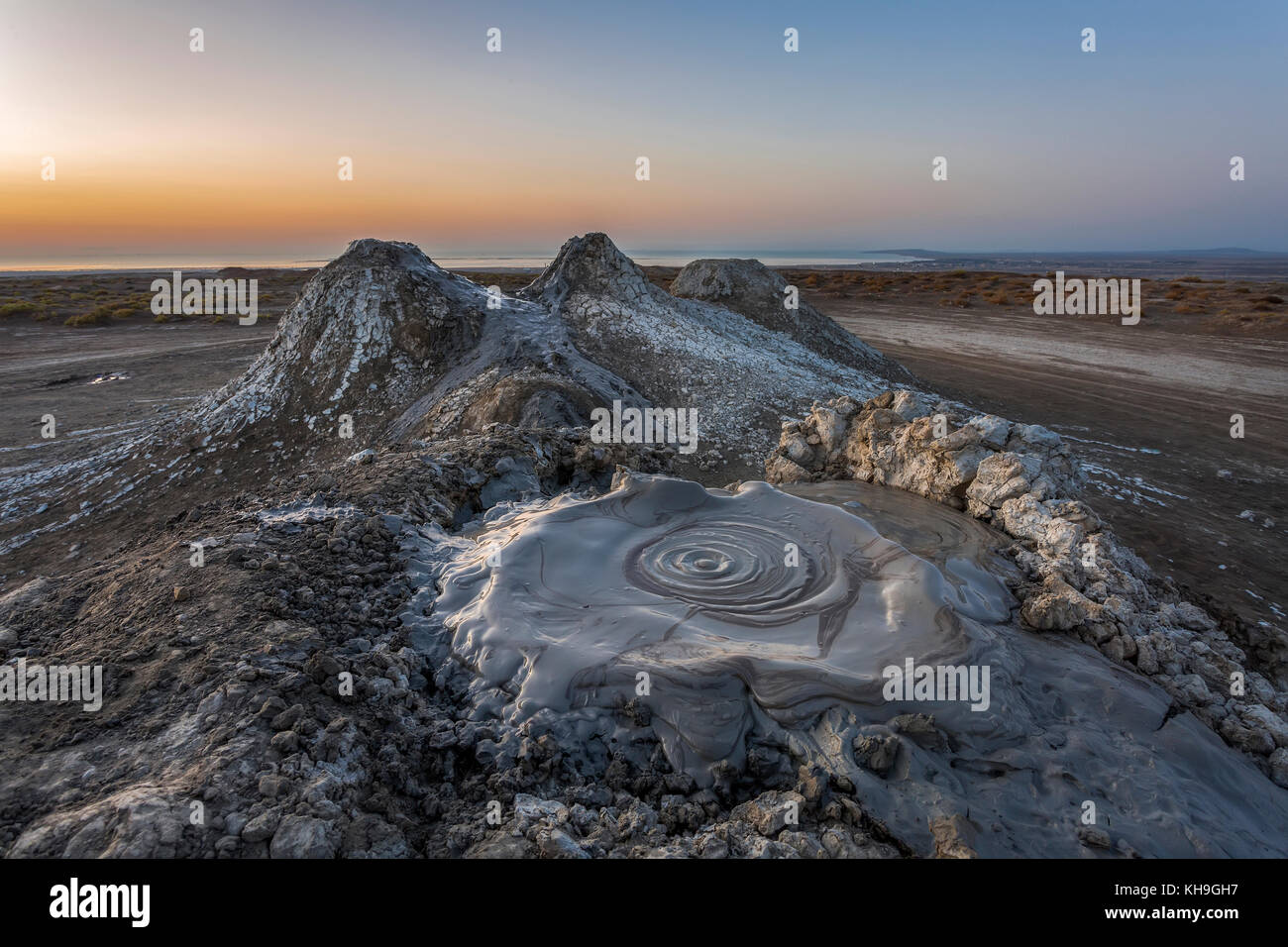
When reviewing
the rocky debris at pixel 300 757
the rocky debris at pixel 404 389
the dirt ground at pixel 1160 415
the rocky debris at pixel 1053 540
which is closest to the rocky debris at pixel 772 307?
the dirt ground at pixel 1160 415

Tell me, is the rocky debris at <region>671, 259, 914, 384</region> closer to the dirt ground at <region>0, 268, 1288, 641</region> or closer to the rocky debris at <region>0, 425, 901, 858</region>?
the dirt ground at <region>0, 268, 1288, 641</region>

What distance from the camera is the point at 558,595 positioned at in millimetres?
3762

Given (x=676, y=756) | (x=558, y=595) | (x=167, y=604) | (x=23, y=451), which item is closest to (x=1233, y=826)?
(x=676, y=756)

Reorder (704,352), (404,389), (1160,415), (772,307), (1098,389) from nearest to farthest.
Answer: (404,389)
(704,352)
(1160,415)
(1098,389)
(772,307)

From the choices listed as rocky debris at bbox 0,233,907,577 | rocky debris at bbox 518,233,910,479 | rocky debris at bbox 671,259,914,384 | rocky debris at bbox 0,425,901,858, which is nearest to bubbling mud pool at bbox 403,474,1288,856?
rocky debris at bbox 0,425,901,858

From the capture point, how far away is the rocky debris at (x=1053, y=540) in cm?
339

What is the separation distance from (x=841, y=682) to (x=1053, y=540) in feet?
7.68

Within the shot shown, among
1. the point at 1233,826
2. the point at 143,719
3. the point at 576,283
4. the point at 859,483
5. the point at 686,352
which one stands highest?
the point at 576,283

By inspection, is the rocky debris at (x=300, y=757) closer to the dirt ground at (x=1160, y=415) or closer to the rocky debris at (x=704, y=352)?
the rocky debris at (x=704, y=352)

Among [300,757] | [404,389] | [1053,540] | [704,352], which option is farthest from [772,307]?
[300,757]

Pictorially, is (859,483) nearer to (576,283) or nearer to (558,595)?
(558,595)

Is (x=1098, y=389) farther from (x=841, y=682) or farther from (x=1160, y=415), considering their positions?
(x=841, y=682)

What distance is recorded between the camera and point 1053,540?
4371mm

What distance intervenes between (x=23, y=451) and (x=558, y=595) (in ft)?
39.6
